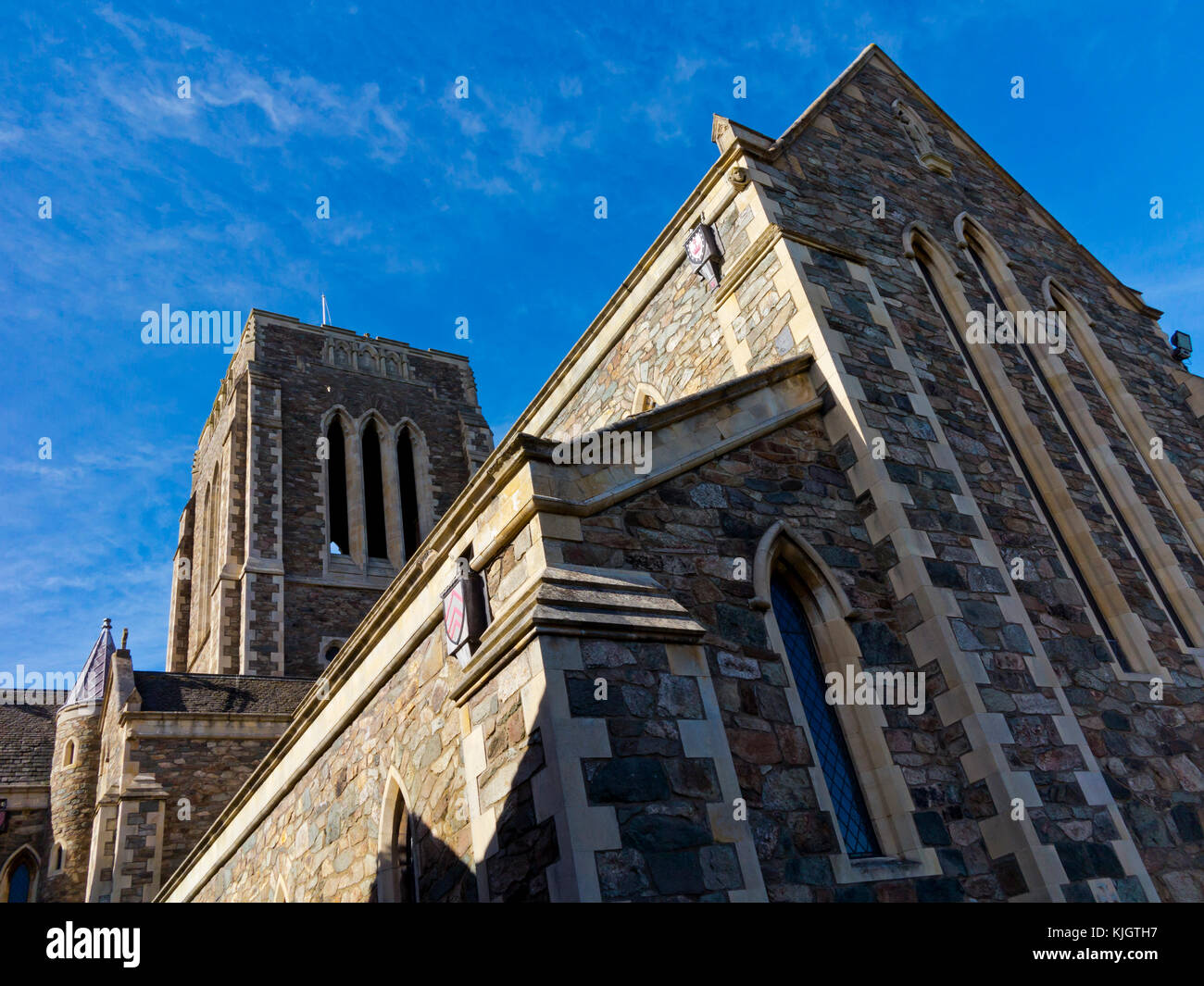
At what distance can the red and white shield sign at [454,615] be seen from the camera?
6.21 meters

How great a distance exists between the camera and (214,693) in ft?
60.8

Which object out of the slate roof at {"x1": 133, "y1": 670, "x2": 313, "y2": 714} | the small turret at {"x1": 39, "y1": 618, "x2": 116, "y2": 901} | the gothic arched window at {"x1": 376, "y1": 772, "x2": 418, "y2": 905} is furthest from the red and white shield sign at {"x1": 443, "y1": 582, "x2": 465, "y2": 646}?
the small turret at {"x1": 39, "y1": 618, "x2": 116, "y2": 901}

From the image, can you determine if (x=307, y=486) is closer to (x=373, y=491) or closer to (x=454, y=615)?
(x=373, y=491)

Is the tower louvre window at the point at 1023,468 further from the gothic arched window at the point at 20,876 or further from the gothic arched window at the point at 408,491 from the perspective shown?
the gothic arched window at the point at 408,491

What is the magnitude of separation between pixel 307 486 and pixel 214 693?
10.5m

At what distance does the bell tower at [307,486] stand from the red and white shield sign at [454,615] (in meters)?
18.7

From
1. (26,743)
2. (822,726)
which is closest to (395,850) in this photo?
(822,726)

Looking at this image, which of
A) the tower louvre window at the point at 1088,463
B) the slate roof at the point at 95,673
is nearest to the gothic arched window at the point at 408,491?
the slate roof at the point at 95,673

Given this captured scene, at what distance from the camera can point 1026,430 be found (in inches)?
376

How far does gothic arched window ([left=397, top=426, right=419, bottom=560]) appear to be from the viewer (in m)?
30.3

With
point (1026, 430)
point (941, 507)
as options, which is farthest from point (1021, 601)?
point (1026, 430)
